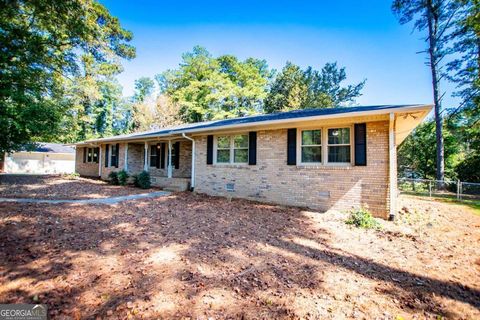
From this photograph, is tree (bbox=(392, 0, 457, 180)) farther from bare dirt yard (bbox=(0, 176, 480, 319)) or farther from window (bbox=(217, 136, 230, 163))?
window (bbox=(217, 136, 230, 163))

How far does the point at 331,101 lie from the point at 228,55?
48.3 ft

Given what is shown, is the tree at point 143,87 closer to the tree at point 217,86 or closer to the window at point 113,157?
the tree at point 217,86

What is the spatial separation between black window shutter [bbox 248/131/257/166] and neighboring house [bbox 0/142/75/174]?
2561 centimetres

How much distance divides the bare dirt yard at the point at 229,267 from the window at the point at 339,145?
7.34ft

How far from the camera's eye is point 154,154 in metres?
14.7

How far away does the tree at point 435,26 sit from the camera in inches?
621

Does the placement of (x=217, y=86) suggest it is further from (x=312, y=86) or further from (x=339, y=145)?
(x=339, y=145)

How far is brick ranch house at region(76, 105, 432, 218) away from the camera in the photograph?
657 centimetres

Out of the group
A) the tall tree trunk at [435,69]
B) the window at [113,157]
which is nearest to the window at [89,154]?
the window at [113,157]

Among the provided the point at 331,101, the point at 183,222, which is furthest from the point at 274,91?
the point at 183,222

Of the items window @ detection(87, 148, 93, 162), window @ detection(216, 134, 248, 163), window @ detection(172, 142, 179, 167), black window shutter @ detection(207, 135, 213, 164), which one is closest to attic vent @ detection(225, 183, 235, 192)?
window @ detection(216, 134, 248, 163)

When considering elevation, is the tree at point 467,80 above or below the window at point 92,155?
above

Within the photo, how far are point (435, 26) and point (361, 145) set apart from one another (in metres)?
17.1

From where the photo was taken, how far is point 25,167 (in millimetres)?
24969
